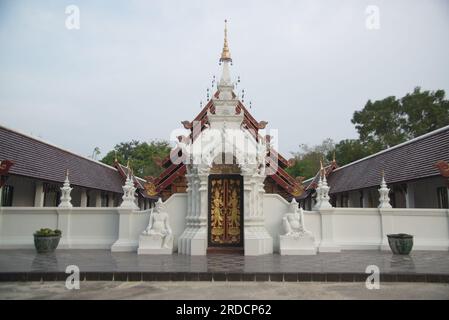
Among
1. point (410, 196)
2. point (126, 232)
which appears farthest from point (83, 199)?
point (410, 196)

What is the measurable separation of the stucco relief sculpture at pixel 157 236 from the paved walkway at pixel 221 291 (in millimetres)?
3066

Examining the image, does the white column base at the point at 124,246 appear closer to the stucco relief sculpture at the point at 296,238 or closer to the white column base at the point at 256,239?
the white column base at the point at 256,239

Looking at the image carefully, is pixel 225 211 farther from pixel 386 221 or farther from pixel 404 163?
pixel 404 163

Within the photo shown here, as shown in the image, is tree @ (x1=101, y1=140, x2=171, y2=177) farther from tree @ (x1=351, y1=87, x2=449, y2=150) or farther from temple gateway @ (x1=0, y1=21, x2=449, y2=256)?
temple gateway @ (x1=0, y1=21, x2=449, y2=256)

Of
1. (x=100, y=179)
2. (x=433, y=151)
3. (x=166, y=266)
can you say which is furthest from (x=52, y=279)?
(x=100, y=179)

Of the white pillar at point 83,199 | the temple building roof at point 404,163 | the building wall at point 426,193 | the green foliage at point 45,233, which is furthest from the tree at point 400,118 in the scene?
the green foliage at point 45,233

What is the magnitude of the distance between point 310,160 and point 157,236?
32.9 m

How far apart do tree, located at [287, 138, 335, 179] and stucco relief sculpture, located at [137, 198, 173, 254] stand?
81.3ft

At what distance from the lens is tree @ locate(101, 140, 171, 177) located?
119 feet

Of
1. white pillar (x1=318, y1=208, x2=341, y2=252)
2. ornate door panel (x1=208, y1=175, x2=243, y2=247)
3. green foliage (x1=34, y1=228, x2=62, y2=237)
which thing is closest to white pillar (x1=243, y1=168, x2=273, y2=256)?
ornate door panel (x1=208, y1=175, x2=243, y2=247)

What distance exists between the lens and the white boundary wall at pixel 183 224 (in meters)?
10.2
